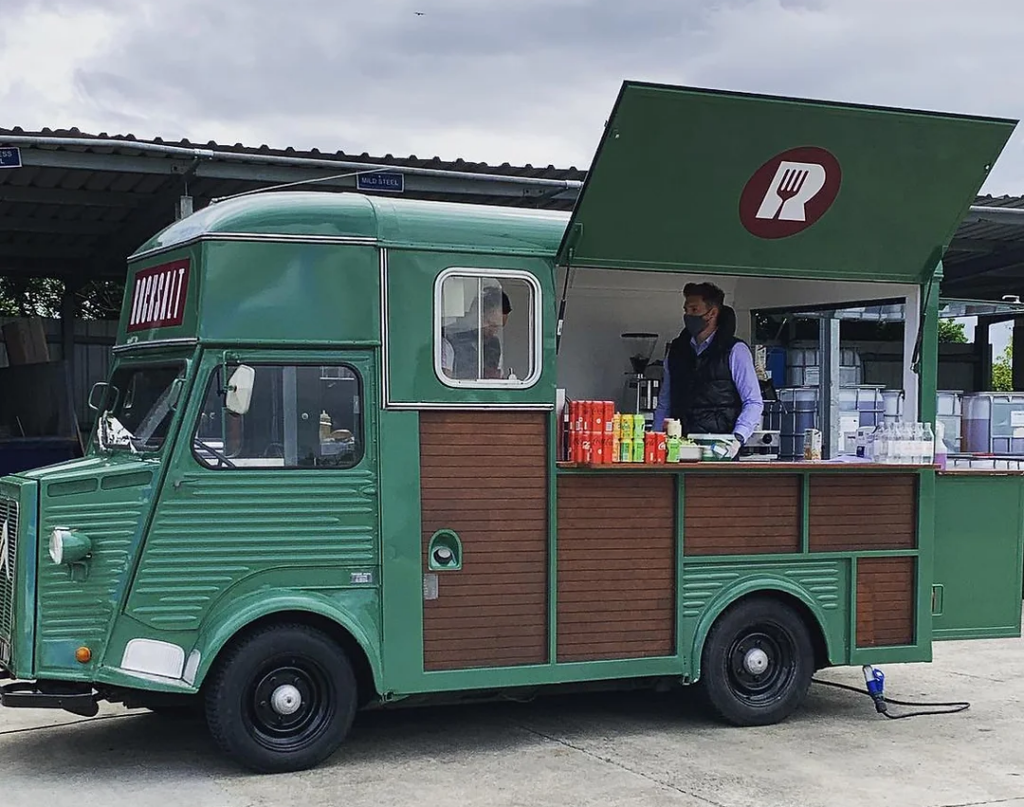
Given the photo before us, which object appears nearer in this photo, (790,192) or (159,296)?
(159,296)

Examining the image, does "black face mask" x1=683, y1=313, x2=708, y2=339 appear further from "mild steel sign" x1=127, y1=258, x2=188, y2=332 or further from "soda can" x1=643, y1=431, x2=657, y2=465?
"mild steel sign" x1=127, y1=258, x2=188, y2=332

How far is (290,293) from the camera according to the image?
634 cm

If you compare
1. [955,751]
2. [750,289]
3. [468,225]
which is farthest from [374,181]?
[955,751]

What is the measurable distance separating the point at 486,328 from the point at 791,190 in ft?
6.29

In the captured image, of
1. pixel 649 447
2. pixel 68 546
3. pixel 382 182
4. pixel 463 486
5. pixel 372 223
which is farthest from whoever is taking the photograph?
pixel 382 182

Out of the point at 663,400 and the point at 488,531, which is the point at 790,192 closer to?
the point at 663,400

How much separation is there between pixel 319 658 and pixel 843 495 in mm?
3252

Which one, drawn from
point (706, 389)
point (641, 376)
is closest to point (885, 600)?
point (706, 389)

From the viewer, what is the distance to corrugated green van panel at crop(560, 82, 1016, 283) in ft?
21.6

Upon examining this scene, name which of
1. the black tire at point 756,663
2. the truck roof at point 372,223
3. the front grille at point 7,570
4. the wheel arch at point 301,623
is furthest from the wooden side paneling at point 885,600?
the front grille at point 7,570

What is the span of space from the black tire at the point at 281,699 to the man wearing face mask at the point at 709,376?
275cm

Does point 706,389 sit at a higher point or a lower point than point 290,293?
lower

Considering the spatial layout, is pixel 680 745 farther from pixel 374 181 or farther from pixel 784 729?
pixel 374 181

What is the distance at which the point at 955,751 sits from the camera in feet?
22.9
